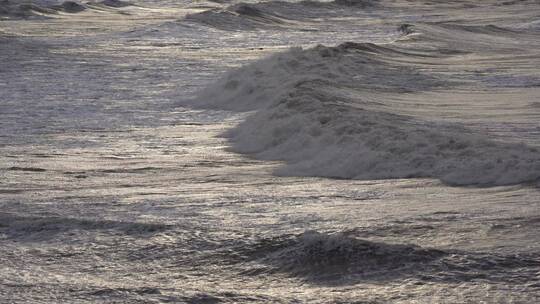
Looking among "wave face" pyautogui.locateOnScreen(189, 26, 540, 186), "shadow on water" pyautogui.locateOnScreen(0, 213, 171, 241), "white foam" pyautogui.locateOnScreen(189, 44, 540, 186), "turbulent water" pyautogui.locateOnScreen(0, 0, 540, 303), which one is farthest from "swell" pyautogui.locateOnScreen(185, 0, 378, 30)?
"shadow on water" pyautogui.locateOnScreen(0, 213, 171, 241)

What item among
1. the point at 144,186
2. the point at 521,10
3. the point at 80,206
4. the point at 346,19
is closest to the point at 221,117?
the point at 144,186

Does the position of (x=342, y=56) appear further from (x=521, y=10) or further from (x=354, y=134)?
(x=521, y=10)

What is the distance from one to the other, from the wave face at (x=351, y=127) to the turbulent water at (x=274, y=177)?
36 mm

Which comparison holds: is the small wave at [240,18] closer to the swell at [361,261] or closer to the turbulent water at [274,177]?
the turbulent water at [274,177]

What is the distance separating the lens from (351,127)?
1076 cm

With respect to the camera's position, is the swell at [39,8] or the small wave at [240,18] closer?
the small wave at [240,18]

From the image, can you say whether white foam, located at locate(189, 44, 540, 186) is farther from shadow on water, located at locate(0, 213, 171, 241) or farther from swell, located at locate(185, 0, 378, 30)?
swell, located at locate(185, 0, 378, 30)

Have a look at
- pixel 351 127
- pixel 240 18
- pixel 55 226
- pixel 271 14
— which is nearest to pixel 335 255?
pixel 55 226

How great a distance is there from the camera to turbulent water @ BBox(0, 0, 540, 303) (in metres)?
5.79

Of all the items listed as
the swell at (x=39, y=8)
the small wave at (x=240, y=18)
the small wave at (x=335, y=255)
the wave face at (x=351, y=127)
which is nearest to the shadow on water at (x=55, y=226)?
the small wave at (x=335, y=255)

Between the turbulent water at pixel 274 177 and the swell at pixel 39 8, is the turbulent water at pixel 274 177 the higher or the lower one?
the higher one

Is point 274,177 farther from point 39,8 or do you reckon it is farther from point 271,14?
point 39,8

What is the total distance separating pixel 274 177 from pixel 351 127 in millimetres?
1778

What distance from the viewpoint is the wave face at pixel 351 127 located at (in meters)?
8.81
